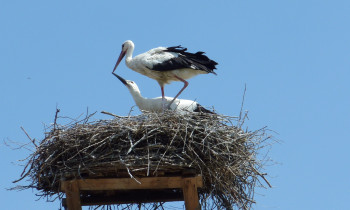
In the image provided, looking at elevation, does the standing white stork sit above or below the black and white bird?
above

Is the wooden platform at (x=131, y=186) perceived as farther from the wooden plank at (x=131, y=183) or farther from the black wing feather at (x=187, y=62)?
the black wing feather at (x=187, y=62)

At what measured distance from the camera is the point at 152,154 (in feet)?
21.6

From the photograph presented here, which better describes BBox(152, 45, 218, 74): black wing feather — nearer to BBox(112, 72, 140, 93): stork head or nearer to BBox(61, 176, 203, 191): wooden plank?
BBox(112, 72, 140, 93): stork head

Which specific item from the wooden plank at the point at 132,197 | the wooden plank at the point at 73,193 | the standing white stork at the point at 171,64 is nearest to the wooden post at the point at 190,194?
the wooden plank at the point at 132,197

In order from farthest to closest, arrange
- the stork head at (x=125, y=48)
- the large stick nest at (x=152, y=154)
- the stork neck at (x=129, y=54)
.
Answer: the stork head at (x=125, y=48), the stork neck at (x=129, y=54), the large stick nest at (x=152, y=154)

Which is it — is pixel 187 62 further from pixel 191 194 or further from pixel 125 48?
pixel 191 194

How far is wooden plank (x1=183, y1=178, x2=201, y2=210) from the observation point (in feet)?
21.7

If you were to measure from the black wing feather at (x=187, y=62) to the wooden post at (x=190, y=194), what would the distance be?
276 cm

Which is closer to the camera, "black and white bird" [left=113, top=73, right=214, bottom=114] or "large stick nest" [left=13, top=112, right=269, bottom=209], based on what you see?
"large stick nest" [left=13, top=112, right=269, bottom=209]

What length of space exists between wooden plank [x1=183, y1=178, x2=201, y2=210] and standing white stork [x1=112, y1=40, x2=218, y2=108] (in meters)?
2.47

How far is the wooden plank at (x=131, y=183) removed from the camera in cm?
661

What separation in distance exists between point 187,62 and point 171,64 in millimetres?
203

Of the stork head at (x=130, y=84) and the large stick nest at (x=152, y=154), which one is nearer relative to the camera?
the large stick nest at (x=152, y=154)

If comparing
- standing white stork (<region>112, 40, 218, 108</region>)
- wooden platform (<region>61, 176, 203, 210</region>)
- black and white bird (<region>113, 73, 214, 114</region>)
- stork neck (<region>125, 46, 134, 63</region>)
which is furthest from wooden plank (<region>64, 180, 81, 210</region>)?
stork neck (<region>125, 46, 134, 63</region>)
